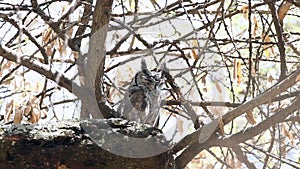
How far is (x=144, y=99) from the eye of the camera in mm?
1494

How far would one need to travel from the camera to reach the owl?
1.46 m

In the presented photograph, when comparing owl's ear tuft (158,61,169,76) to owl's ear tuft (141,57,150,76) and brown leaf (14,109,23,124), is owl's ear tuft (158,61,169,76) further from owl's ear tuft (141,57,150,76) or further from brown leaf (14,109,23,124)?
brown leaf (14,109,23,124)

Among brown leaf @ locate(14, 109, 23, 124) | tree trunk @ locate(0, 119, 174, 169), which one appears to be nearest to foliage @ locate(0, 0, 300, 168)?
brown leaf @ locate(14, 109, 23, 124)

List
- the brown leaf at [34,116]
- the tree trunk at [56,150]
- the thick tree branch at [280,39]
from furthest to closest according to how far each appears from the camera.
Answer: the brown leaf at [34,116] → the thick tree branch at [280,39] → the tree trunk at [56,150]

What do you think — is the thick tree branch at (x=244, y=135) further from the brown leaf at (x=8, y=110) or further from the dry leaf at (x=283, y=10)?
the brown leaf at (x=8, y=110)

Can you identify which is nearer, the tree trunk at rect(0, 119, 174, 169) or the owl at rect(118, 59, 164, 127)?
the tree trunk at rect(0, 119, 174, 169)

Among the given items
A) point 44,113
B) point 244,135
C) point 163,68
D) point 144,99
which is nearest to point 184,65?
point 163,68

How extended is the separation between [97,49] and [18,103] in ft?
1.15

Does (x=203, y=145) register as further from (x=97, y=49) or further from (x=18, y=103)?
(x=18, y=103)

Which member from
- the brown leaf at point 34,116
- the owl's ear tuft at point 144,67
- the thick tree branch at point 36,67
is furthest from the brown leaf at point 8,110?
the owl's ear tuft at point 144,67

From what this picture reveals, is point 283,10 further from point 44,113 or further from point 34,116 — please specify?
point 44,113

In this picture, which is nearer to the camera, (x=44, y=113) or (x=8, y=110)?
(x=8, y=110)

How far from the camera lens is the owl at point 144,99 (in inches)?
57.4

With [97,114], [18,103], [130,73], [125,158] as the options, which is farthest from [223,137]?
[130,73]
